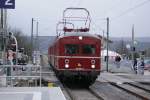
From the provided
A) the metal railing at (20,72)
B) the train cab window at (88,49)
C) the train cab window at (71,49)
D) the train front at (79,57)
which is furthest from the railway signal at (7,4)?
the train cab window at (88,49)

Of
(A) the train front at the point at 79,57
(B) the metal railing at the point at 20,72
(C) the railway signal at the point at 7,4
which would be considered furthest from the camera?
(A) the train front at the point at 79,57

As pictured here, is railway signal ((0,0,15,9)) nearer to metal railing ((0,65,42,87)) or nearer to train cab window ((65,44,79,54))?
metal railing ((0,65,42,87))

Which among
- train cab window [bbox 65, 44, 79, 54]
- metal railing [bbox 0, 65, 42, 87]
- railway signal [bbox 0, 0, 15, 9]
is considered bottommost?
metal railing [bbox 0, 65, 42, 87]

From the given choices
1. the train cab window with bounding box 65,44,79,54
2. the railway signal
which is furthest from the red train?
the railway signal

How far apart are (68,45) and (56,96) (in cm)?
1085

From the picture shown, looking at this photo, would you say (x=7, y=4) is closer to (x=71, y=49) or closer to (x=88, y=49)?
(x=71, y=49)

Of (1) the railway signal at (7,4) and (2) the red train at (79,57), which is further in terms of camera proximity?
(2) the red train at (79,57)

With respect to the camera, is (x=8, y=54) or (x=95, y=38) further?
(x=8, y=54)

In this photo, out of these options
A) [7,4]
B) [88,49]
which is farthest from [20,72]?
[7,4]

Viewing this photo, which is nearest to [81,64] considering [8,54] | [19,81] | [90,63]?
[90,63]

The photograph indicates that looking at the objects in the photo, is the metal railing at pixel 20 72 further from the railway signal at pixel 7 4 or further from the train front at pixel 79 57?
the railway signal at pixel 7 4

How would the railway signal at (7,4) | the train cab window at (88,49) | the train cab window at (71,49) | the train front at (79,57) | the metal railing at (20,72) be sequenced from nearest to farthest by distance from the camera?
the railway signal at (7,4), the metal railing at (20,72), the train front at (79,57), the train cab window at (71,49), the train cab window at (88,49)

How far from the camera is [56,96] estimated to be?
20141 millimetres

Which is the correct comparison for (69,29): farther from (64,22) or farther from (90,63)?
(90,63)
